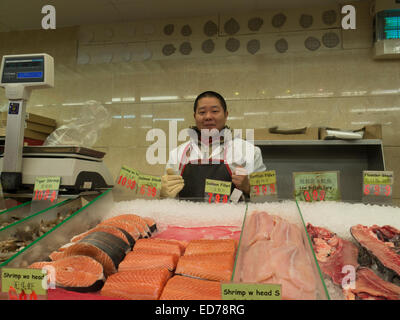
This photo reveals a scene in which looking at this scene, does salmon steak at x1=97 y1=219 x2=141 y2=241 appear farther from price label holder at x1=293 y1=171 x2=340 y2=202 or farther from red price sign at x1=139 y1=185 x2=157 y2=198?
price label holder at x1=293 y1=171 x2=340 y2=202

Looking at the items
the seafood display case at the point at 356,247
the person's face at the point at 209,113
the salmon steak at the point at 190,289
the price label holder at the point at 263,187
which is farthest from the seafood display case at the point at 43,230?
the person's face at the point at 209,113

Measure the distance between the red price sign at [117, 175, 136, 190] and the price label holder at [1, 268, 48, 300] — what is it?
883 millimetres

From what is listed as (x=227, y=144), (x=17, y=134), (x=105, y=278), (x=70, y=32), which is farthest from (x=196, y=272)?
(x=70, y=32)

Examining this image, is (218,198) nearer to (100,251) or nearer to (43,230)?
(100,251)

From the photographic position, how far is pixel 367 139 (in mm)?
3145

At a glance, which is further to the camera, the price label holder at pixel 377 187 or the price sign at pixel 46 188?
the price sign at pixel 46 188

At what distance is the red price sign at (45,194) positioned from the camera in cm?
176

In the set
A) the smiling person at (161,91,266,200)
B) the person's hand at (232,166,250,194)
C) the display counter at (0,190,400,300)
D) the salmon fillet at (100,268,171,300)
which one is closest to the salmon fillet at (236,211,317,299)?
the display counter at (0,190,400,300)

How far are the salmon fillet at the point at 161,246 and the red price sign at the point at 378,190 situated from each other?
110cm

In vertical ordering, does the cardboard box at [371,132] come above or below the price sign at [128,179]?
above

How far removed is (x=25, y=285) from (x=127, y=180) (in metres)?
0.91

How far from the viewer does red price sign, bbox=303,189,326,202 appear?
1607 mm

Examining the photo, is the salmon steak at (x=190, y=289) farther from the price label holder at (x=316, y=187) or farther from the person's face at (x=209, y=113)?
the person's face at (x=209, y=113)
